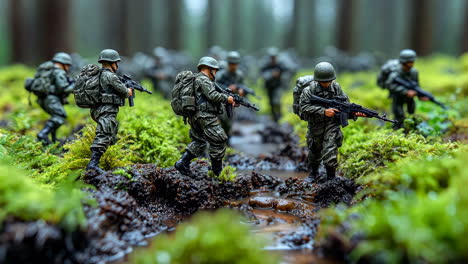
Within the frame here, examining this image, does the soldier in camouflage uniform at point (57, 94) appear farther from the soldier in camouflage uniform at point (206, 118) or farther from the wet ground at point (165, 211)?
the soldier in camouflage uniform at point (206, 118)

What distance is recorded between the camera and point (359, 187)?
6375 millimetres

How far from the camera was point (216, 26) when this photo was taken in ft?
116

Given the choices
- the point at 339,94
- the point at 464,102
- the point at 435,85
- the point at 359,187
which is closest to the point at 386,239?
the point at 359,187

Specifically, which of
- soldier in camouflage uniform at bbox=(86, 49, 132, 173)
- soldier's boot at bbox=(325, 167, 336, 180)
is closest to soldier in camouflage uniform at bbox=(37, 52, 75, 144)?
soldier in camouflage uniform at bbox=(86, 49, 132, 173)

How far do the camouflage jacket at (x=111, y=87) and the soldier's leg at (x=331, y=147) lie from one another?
3.36 meters

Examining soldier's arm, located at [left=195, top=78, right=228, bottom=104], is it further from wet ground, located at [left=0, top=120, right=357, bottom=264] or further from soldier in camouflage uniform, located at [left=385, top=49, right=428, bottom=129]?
soldier in camouflage uniform, located at [left=385, top=49, right=428, bottom=129]

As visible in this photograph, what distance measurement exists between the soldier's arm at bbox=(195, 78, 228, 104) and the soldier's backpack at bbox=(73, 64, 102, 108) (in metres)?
1.61

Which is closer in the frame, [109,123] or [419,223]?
[419,223]

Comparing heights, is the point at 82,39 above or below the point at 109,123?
above

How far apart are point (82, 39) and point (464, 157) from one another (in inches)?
2114

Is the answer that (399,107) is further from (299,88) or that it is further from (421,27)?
(421,27)

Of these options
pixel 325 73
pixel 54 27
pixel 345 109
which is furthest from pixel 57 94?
pixel 54 27

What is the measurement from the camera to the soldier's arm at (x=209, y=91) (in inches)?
256

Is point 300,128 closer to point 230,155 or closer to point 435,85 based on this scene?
point 230,155
